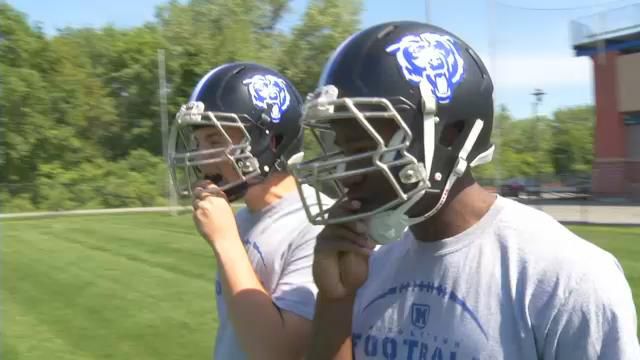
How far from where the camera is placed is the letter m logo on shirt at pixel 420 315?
1759 millimetres

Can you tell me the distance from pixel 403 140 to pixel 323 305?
1.43 feet

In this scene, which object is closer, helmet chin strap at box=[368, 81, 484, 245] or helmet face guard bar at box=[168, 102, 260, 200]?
helmet chin strap at box=[368, 81, 484, 245]

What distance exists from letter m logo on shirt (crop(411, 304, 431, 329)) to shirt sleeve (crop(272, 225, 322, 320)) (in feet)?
1.77

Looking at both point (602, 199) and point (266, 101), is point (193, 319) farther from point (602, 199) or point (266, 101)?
point (602, 199)

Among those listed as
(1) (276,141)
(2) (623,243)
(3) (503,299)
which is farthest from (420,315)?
(2) (623,243)

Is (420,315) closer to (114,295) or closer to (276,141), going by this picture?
(276,141)

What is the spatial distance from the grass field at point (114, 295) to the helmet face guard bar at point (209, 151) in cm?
436

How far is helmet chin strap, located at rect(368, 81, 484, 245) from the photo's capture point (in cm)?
172

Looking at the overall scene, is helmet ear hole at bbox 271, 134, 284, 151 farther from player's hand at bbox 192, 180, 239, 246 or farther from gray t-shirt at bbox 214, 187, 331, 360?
player's hand at bbox 192, 180, 239, 246

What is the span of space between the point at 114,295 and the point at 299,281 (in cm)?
817

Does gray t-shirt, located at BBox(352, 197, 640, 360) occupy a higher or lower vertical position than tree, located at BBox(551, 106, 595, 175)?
higher

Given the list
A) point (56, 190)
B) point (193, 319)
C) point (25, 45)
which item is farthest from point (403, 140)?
point (25, 45)

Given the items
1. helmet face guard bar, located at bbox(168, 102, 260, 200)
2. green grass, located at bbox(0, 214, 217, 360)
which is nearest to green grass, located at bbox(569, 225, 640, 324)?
green grass, located at bbox(0, 214, 217, 360)

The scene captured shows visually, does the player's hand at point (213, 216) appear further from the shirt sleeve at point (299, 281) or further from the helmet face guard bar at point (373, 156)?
the helmet face guard bar at point (373, 156)
